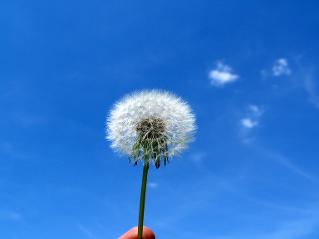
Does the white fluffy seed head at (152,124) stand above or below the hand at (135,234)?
above

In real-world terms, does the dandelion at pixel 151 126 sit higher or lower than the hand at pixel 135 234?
higher

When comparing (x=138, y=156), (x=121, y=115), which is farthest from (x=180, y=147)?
(x=121, y=115)

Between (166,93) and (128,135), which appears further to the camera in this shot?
(166,93)

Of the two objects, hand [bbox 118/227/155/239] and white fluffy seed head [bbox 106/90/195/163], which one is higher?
white fluffy seed head [bbox 106/90/195/163]

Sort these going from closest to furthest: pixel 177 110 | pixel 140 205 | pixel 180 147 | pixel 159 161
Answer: pixel 140 205
pixel 159 161
pixel 180 147
pixel 177 110

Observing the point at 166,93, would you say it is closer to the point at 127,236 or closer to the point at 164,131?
the point at 164,131

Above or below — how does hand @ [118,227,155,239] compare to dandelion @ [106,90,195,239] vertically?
below

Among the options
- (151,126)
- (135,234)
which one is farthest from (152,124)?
(135,234)
